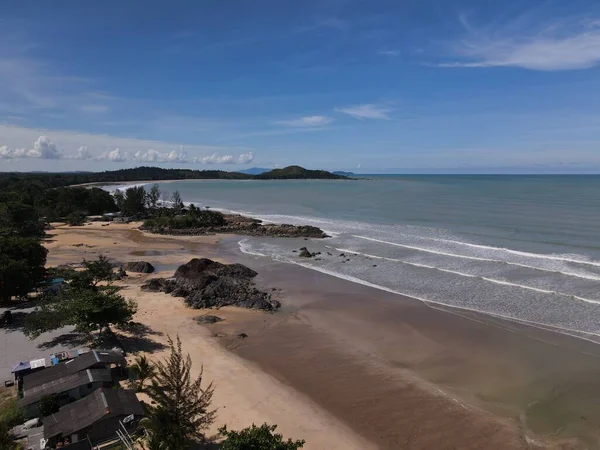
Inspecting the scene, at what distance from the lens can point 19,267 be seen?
2639 centimetres

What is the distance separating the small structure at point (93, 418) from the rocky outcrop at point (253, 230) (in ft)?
137

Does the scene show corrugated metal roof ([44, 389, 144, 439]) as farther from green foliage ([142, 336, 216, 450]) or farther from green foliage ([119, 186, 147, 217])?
green foliage ([119, 186, 147, 217])

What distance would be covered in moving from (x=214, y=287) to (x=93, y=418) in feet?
55.8

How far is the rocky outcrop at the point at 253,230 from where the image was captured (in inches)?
2258

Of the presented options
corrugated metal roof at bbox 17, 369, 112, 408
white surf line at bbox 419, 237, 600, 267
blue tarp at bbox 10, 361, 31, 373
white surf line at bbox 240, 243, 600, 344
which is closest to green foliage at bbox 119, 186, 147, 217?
white surf line at bbox 240, 243, 600, 344

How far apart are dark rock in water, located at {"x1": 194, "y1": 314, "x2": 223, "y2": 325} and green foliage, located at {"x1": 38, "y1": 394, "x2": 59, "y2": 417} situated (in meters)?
10.6

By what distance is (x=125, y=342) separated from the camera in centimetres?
2183

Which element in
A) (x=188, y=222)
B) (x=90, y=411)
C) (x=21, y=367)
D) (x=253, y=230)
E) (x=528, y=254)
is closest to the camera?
(x=90, y=411)

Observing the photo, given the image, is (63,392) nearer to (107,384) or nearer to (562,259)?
(107,384)

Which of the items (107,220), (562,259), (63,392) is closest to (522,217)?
(562,259)

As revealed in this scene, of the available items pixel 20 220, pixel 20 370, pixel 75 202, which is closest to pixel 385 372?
pixel 20 370

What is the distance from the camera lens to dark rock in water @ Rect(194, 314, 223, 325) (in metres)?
25.4

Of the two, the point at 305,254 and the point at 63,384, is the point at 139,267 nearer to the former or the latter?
the point at 305,254

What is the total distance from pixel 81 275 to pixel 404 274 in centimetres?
2497
